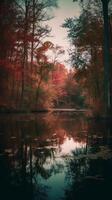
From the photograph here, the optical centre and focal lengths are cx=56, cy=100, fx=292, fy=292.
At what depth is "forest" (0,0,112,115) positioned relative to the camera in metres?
22.7

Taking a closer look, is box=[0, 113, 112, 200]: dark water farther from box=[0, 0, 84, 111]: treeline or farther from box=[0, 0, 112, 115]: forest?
box=[0, 0, 84, 111]: treeline

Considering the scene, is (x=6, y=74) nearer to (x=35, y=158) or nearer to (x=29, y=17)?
(x=29, y=17)

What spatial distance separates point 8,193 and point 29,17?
29.5 m

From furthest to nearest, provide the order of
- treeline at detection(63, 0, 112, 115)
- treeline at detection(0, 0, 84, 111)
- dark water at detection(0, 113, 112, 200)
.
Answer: treeline at detection(0, 0, 84, 111) < treeline at detection(63, 0, 112, 115) < dark water at detection(0, 113, 112, 200)

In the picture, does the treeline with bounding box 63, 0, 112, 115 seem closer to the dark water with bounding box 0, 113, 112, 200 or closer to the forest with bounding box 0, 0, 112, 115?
the forest with bounding box 0, 0, 112, 115

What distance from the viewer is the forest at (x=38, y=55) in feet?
74.5

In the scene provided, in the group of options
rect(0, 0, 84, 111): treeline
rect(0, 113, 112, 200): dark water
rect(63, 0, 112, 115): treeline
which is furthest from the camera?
rect(0, 0, 84, 111): treeline

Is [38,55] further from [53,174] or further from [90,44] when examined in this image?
[53,174]

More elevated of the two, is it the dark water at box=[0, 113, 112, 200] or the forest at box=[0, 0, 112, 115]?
the forest at box=[0, 0, 112, 115]

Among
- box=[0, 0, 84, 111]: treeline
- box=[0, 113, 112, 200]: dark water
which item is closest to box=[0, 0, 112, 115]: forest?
box=[0, 0, 84, 111]: treeline

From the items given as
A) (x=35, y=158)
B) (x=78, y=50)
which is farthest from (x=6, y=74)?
(x=35, y=158)

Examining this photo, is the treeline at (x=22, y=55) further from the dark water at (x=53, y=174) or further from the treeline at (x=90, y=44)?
the dark water at (x=53, y=174)

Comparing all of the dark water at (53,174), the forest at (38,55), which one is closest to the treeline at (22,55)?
the forest at (38,55)

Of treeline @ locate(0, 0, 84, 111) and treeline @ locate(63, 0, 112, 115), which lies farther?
treeline @ locate(0, 0, 84, 111)
